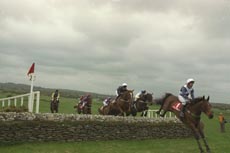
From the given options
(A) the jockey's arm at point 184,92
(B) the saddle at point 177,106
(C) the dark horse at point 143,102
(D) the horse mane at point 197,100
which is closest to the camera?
(D) the horse mane at point 197,100

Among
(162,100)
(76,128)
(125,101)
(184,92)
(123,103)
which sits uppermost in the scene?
(184,92)

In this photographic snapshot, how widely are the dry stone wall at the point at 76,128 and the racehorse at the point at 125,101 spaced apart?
1.74 meters

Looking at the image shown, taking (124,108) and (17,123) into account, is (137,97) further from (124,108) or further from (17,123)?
(17,123)

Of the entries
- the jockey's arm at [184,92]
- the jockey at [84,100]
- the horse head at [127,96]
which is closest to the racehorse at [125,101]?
Result: the horse head at [127,96]

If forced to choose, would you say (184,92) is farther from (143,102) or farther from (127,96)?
(143,102)

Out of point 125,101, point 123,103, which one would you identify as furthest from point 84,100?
point 125,101

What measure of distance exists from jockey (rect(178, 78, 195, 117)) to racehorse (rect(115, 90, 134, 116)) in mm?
5430

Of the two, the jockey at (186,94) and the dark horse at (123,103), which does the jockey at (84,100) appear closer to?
the dark horse at (123,103)

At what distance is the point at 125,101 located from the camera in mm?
20188

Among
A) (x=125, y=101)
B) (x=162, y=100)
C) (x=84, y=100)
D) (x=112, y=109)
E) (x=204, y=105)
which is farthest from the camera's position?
(x=84, y=100)

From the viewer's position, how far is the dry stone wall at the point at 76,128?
13.9 metres

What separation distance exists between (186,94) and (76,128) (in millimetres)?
5374

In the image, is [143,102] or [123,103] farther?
[143,102]

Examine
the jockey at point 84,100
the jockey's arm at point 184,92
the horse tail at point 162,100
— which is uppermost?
the jockey's arm at point 184,92
